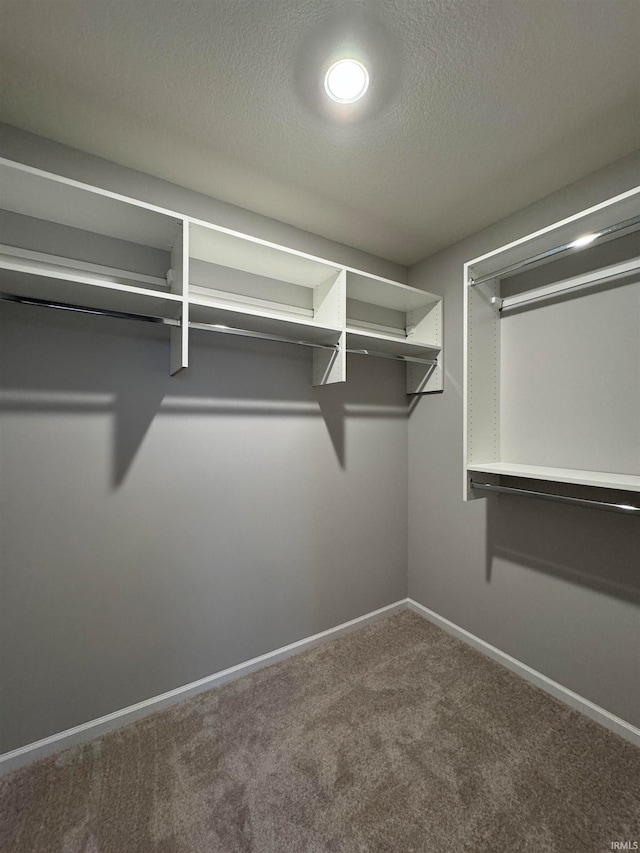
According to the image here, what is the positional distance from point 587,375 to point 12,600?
9.19 feet

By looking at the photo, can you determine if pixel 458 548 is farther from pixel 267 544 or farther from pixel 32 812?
pixel 32 812

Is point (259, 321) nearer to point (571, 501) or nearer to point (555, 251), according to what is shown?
point (555, 251)

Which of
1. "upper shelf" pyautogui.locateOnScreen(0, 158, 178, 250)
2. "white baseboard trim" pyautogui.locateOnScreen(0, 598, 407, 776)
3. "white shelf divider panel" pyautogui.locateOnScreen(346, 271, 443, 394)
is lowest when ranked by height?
"white baseboard trim" pyautogui.locateOnScreen(0, 598, 407, 776)

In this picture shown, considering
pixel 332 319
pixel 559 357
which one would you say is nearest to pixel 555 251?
pixel 559 357

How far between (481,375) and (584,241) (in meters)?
0.76

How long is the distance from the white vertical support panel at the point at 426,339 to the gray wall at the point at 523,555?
0.06 meters

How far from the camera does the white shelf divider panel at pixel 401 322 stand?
221cm

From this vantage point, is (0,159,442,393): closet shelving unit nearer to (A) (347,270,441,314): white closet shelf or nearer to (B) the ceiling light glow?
(A) (347,270,441,314): white closet shelf

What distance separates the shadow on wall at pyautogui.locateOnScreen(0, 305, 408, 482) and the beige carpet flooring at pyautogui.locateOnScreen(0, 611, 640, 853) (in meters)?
1.21

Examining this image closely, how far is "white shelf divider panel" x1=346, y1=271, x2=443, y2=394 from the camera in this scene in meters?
2.21

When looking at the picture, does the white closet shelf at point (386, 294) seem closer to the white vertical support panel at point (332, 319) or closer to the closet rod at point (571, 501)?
the white vertical support panel at point (332, 319)

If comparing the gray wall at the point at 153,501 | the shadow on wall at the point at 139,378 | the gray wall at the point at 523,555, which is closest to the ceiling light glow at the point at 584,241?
the gray wall at the point at 523,555

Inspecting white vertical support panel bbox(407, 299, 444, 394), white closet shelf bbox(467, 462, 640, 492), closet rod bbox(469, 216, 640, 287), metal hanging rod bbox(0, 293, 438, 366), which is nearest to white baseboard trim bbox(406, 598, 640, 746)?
white closet shelf bbox(467, 462, 640, 492)

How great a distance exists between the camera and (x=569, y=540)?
5.96 ft
